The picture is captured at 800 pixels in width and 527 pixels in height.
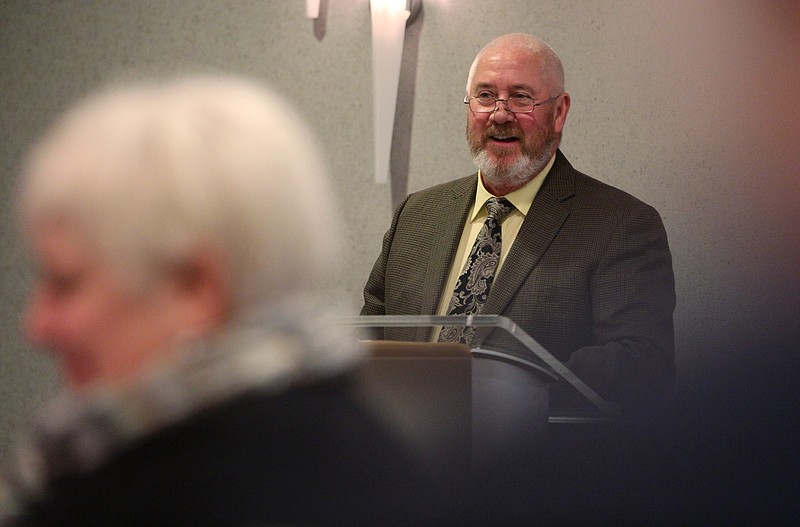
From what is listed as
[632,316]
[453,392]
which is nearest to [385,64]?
[632,316]

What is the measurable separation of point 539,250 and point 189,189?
6.99 feet

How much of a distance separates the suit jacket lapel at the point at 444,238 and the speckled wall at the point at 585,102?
0.93m

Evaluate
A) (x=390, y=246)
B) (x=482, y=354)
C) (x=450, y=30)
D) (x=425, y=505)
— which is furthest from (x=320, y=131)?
(x=425, y=505)

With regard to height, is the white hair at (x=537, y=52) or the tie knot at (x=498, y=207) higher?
the white hair at (x=537, y=52)

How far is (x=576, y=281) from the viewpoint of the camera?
114 inches

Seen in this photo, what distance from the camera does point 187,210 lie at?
91 centimetres

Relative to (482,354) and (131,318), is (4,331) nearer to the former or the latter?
(482,354)

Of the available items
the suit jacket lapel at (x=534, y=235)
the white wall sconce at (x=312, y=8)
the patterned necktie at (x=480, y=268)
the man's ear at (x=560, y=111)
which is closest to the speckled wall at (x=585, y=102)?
the white wall sconce at (x=312, y=8)

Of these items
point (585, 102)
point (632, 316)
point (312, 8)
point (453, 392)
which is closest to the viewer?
point (453, 392)

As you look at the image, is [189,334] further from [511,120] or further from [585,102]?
[585,102]

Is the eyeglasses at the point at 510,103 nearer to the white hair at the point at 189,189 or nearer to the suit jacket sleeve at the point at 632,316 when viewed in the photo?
the suit jacket sleeve at the point at 632,316

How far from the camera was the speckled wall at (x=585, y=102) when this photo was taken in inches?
161

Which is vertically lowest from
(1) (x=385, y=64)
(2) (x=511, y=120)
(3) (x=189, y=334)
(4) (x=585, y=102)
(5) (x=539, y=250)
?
(3) (x=189, y=334)

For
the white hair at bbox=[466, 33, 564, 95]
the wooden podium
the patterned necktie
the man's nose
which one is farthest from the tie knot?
the wooden podium
